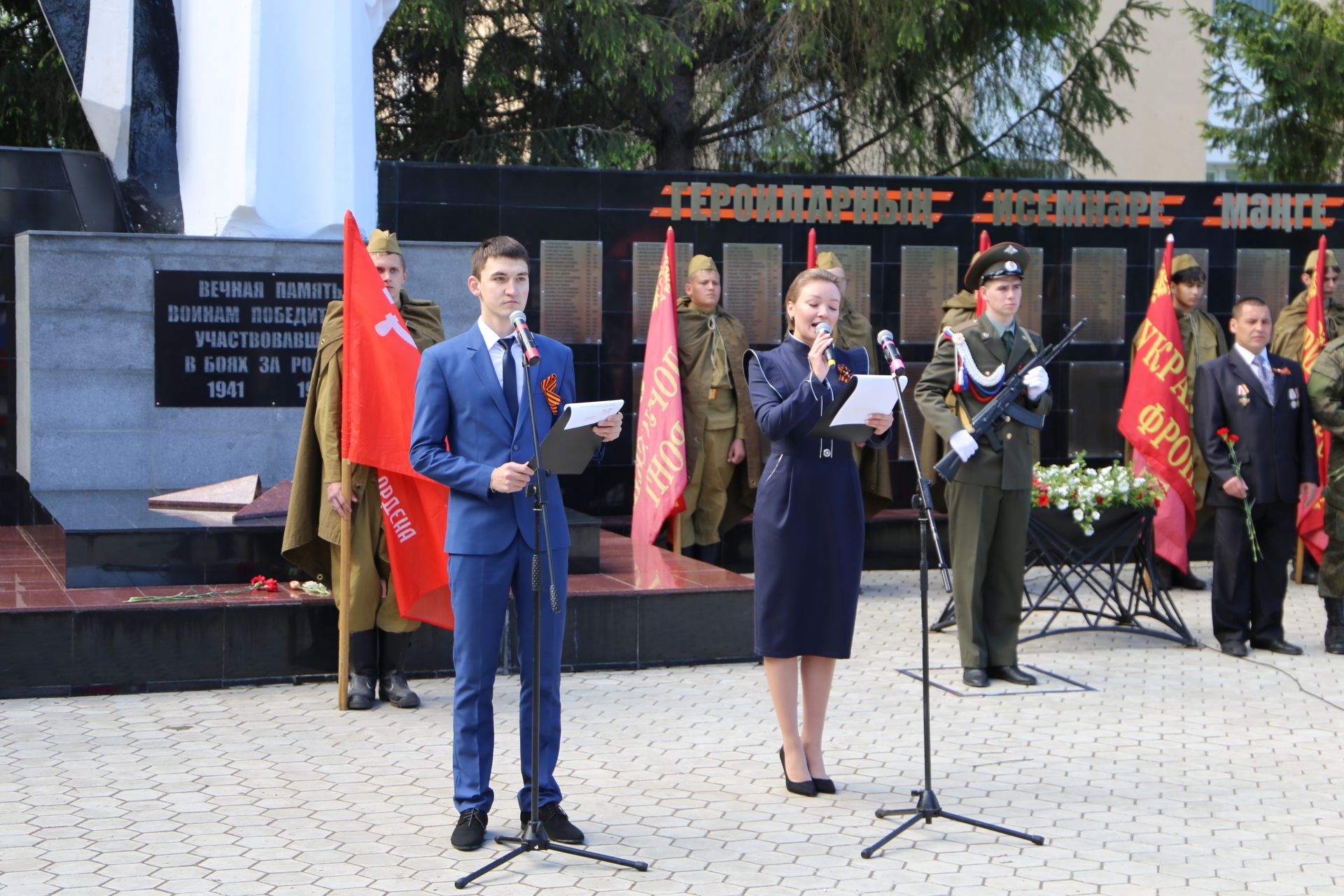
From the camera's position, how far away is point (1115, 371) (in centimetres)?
1234

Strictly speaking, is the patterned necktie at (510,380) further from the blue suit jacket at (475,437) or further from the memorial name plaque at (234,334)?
the memorial name plaque at (234,334)

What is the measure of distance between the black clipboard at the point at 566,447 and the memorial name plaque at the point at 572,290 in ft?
21.3

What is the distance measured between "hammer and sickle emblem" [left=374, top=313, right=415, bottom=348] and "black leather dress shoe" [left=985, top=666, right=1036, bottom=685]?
3.11 meters

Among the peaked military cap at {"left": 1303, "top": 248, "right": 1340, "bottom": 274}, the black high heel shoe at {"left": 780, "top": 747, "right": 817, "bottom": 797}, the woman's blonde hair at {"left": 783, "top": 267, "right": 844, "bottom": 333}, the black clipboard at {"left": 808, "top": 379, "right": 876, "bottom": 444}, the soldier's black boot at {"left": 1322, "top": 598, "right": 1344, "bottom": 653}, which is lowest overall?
the black high heel shoe at {"left": 780, "top": 747, "right": 817, "bottom": 797}

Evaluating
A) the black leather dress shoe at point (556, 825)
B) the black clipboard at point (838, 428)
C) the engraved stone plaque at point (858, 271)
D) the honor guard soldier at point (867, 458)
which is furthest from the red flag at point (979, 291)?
the black leather dress shoe at point (556, 825)

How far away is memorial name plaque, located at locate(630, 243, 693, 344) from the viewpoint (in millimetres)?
11492

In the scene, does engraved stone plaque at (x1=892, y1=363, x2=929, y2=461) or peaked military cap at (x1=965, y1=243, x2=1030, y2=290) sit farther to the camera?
engraved stone plaque at (x1=892, y1=363, x2=929, y2=461)

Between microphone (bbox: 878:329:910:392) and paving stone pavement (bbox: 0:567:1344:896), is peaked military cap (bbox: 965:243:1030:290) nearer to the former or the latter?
paving stone pavement (bbox: 0:567:1344:896)

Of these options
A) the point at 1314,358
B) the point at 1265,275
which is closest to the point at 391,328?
the point at 1314,358

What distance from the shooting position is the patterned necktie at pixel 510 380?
5105 millimetres

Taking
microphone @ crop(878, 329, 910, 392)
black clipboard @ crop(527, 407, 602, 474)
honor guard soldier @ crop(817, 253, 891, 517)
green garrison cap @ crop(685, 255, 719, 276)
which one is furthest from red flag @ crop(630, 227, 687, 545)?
black clipboard @ crop(527, 407, 602, 474)

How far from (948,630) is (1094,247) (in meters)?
4.35

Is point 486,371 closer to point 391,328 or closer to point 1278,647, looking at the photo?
point 391,328

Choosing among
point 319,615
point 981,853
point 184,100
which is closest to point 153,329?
point 184,100
